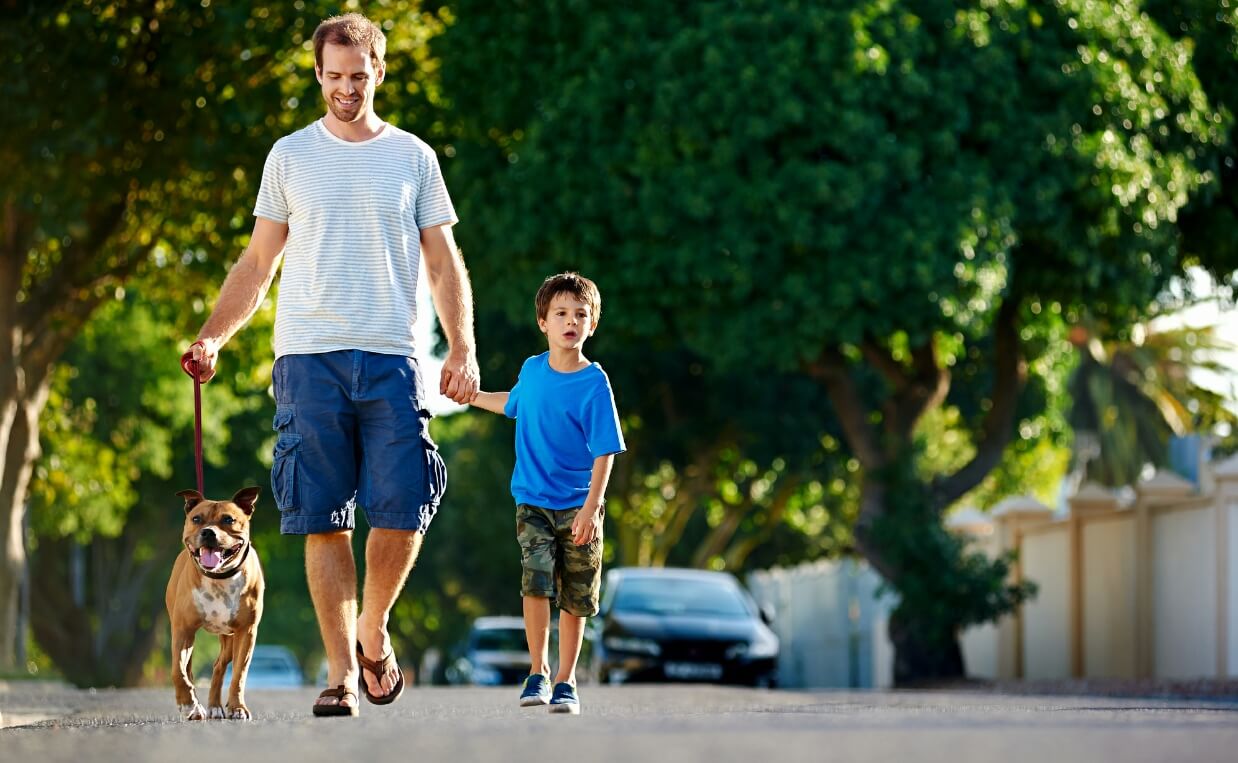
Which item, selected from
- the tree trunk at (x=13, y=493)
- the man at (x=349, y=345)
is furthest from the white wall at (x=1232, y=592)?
the tree trunk at (x=13, y=493)

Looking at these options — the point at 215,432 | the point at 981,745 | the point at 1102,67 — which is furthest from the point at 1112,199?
the point at 215,432

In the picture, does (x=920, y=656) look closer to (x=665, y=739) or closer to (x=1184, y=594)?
(x=1184, y=594)

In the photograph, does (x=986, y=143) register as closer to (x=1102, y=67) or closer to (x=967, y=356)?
(x=1102, y=67)

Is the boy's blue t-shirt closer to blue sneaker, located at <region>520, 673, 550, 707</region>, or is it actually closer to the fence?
blue sneaker, located at <region>520, 673, 550, 707</region>

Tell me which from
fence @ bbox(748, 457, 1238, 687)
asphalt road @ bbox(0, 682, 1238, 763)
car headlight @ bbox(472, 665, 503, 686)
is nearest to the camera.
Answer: asphalt road @ bbox(0, 682, 1238, 763)

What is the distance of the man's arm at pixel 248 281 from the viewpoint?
25.2 ft

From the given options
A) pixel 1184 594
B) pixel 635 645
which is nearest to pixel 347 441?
pixel 635 645

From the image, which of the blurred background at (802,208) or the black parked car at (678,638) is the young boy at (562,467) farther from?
the black parked car at (678,638)

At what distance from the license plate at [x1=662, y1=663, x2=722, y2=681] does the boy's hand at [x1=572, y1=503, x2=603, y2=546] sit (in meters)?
11.7

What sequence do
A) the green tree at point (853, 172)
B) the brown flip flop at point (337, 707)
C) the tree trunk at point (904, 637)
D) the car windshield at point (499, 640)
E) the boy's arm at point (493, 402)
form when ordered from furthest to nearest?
the car windshield at point (499, 640)
the tree trunk at point (904, 637)
the green tree at point (853, 172)
the boy's arm at point (493, 402)
the brown flip flop at point (337, 707)

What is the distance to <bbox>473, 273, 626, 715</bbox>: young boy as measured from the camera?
812 centimetres

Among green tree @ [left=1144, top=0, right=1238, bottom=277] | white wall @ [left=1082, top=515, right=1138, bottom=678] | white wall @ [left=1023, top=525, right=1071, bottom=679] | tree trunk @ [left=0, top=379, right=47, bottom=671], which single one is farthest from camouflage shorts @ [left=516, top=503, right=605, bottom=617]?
green tree @ [left=1144, top=0, right=1238, bottom=277]

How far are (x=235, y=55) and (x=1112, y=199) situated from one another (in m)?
9.22

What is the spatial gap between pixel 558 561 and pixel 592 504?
1.18 ft
